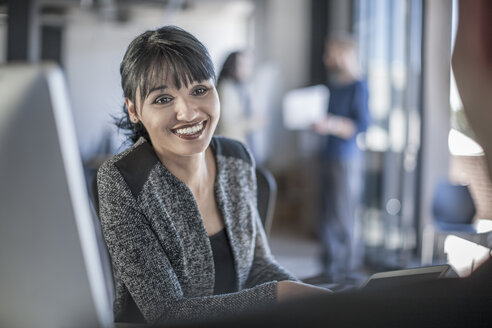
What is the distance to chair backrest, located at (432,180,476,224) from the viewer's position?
157cm

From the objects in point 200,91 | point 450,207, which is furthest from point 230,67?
point 450,207

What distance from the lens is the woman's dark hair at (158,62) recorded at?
1.28ft

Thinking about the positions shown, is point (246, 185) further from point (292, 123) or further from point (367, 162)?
point (292, 123)

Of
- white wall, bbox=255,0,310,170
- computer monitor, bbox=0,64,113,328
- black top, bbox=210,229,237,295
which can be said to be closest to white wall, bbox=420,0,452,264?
white wall, bbox=255,0,310,170

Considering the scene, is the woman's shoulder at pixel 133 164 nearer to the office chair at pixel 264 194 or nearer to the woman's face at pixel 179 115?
the woman's face at pixel 179 115

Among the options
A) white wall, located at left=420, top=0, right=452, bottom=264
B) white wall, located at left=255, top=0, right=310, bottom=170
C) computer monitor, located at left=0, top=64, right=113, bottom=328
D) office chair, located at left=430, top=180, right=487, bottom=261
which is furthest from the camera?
white wall, located at left=255, top=0, right=310, bottom=170

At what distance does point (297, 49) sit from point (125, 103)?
13.9ft

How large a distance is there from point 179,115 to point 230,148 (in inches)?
4.6

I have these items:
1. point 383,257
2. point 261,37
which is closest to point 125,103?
point 383,257

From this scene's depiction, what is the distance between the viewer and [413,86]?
277cm

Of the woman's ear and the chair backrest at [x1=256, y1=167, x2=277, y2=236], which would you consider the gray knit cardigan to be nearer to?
the woman's ear

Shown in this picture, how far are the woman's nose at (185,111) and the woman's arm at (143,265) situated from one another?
0.08 metres

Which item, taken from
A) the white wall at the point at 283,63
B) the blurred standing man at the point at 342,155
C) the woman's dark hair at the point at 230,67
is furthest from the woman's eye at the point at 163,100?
the white wall at the point at 283,63

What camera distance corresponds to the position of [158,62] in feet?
1.29
